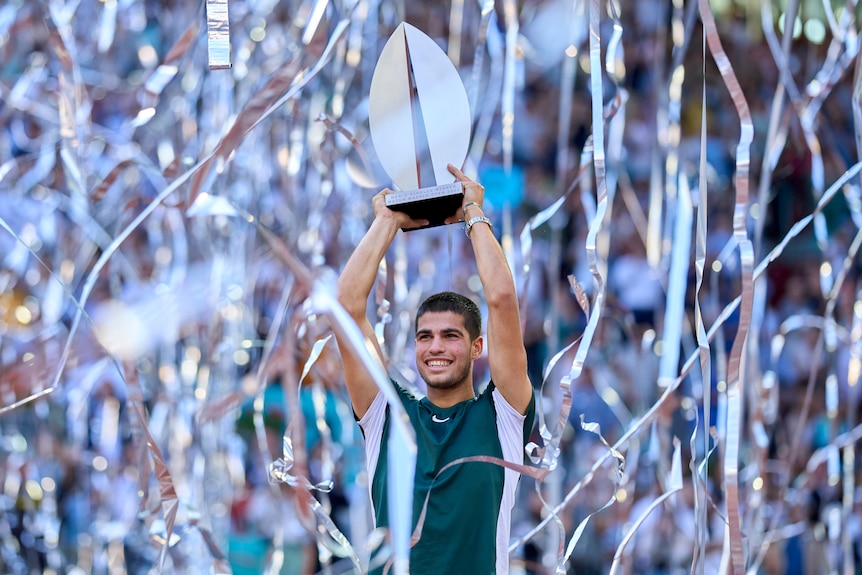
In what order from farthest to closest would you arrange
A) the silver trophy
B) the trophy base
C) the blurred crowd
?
the blurred crowd, the silver trophy, the trophy base

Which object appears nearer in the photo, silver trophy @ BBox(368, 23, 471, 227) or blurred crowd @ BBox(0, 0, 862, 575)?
silver trophy @ BBox(368, 23, 471, 227)

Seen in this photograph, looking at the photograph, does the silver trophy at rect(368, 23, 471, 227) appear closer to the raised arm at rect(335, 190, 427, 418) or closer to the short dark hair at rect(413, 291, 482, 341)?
the raised arm at rect(335, 190, 427, 418)

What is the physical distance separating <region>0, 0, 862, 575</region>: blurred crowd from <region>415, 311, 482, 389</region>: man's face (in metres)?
0.17

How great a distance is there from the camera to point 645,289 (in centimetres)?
432

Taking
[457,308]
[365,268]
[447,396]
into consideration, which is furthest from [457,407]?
[365,268]

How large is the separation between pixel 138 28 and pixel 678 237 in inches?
113

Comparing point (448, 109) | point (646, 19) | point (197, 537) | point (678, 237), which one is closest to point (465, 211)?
point (448, 109)

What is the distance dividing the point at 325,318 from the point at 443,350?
62 cm

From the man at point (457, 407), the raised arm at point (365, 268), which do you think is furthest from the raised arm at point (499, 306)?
the raised arm at point (365, 268)

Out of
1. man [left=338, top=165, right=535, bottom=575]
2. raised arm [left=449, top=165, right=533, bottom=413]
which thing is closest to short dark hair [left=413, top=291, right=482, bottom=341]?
man [left=338, top=165, right=535, bottom=575]

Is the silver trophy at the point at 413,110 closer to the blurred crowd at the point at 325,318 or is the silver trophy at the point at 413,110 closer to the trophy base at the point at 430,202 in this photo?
the trophy base at the point at 430,202

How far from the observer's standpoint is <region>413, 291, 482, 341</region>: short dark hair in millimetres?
1931

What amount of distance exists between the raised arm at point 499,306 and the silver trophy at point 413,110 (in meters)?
0.07

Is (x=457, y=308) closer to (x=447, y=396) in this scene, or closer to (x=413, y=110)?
(x=447, y=396)
